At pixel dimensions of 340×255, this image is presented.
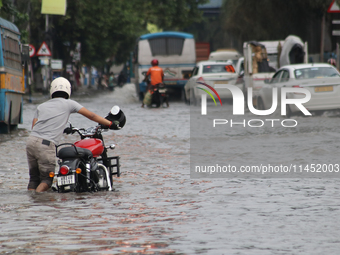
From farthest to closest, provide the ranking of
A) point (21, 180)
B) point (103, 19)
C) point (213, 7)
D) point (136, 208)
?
point (213, 7) → point (103, 19) → point (21, 180) → point (136, 208)

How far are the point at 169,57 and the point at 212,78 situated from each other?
823 cm

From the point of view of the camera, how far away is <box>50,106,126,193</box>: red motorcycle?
340 inches

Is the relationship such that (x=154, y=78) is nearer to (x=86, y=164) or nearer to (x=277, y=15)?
(x=277, y=15)

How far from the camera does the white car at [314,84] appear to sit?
Answer: 20.1 m

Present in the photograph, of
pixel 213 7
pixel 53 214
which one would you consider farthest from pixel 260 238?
pixel 213 7

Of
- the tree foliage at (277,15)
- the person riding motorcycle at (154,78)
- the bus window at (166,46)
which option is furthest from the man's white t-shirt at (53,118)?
the bus window at (166,46)

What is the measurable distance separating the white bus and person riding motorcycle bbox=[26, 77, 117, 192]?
2649 cm

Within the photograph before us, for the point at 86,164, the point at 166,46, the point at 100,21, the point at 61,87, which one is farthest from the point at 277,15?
the point at 86,164

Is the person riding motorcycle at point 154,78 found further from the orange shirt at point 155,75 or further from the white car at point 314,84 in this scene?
the white car at point 314,84

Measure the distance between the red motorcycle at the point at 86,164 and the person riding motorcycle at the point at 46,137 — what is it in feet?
0.44

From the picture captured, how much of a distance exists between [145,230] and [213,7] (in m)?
90.8

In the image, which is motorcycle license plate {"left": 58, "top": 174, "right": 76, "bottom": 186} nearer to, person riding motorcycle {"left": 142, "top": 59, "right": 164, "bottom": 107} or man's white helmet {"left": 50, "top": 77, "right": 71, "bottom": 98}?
man's white helmet {"left": 50, "top": 77, "right": 71, "bottom": 98}

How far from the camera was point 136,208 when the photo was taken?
311 inches

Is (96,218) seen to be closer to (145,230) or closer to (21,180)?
(145,230)
